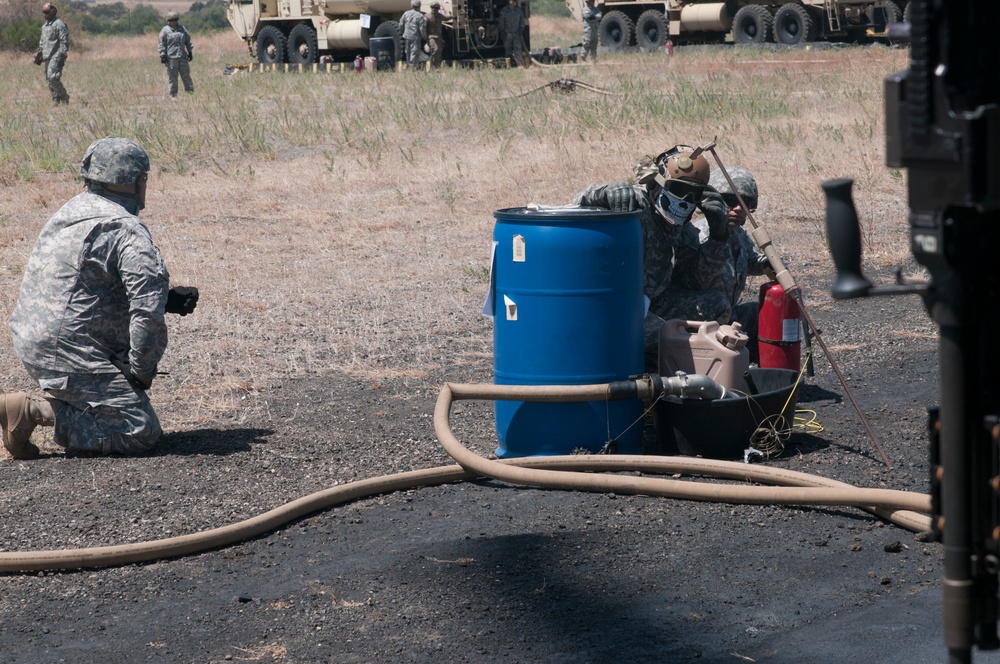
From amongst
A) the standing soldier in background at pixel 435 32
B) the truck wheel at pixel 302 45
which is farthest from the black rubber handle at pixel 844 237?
the truck wheel at pixel 302 45

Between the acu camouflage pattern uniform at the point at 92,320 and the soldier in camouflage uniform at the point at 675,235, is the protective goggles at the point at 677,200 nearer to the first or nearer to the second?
the soldier in camouflage uniform at the point at 675,235

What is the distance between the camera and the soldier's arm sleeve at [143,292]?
488 cm

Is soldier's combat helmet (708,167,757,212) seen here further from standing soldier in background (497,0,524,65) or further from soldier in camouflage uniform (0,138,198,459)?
standing soldier in background (497,0,524,65)

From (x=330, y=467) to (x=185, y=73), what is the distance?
19.4 metres

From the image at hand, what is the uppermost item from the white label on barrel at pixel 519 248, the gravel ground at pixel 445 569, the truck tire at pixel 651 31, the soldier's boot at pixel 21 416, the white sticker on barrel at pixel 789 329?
the truck tire at pixel 651 31

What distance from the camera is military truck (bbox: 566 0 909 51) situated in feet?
89.6

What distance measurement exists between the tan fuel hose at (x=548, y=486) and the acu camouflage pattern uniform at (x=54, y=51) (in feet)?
57.8

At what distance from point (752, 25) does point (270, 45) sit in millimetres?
11891

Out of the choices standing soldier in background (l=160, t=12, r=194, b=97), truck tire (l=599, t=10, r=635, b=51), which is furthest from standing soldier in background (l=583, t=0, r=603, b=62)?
standing soldier in background (l=160, t=12, r=194, b=97)

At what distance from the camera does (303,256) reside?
9836 millimetres

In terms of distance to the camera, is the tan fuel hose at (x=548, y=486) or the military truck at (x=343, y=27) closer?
the tan fuel hose at (x=548, y=486)

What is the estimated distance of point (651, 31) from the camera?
31797 millimetres

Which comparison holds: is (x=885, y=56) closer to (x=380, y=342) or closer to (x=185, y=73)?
(x=185, y=73)

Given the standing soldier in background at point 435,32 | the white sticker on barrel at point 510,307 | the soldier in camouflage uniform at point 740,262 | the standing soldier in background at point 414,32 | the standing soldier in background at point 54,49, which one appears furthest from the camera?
the standing soldier in background at point 435,32
